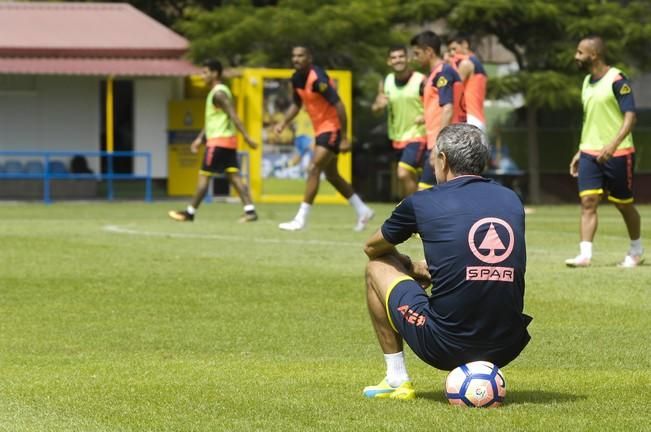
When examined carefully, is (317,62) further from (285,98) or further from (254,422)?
(254,422)

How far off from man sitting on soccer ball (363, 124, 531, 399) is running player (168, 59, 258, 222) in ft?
44.4

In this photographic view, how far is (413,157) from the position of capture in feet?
58.0

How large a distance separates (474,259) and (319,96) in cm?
1193

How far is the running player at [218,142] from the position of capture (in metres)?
20.5

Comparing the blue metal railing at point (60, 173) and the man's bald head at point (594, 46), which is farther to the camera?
the blue metal railing at point (60, 173)

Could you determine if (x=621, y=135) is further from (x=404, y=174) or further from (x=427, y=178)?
(x=404, y=174)

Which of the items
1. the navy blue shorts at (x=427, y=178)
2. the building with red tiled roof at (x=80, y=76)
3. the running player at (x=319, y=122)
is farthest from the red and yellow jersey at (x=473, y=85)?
the building with red tiled roof at (x=80, y=76)

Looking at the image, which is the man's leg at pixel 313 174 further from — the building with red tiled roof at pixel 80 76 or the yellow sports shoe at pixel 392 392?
the building with red tiled roof at pixel 80 76

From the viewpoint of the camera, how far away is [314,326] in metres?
10.4

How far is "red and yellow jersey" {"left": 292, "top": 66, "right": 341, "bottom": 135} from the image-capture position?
18.4 meters

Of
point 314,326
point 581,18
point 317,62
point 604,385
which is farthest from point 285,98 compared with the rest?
point 604,385

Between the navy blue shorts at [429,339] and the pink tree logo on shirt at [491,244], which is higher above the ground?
the pink tree logo on shirt at [491,244]

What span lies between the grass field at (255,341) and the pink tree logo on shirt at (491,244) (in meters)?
0.69

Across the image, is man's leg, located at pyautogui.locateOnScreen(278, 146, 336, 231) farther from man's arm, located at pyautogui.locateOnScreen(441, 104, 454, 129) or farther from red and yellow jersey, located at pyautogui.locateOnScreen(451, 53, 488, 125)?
man's arm, located at pyautogui.locateOnScreen(441, 104, 454, 129)
